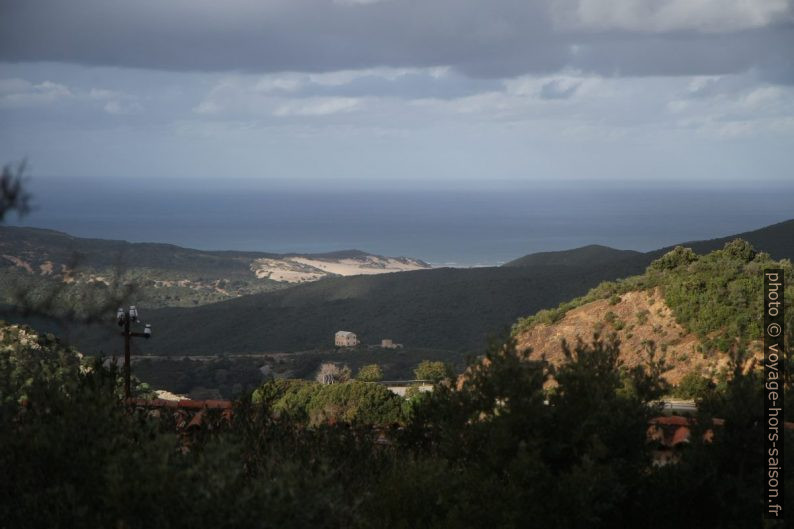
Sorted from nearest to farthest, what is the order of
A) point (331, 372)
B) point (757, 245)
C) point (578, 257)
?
point (331, 372)
point (757, 245)
point (578, 257)

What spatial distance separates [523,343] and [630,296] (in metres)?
3.43

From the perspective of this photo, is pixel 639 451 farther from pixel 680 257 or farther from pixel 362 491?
pixel 680 257

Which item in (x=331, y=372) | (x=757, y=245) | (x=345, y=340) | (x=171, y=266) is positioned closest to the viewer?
(x=331, y=372)

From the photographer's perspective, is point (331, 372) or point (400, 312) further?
point (400, 312)

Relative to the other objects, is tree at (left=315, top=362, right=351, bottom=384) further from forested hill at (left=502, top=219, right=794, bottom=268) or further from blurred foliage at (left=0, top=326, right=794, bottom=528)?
blurred foliage at (left=0, top=326, right=794, bottom=528)

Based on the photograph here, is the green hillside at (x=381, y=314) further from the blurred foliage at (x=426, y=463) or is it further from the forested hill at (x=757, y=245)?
the blurred foliage at (x=426, y=463)

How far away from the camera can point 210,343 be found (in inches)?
2109

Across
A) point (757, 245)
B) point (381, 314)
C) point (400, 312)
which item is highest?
point (757, 245)

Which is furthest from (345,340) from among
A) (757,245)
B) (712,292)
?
(712,292)

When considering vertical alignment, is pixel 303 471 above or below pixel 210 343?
above

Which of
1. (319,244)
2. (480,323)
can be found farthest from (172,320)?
(319,244)

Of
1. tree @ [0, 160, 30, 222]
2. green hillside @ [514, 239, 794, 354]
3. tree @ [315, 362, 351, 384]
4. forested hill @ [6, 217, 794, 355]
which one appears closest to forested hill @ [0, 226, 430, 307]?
forested hill @ [6, 217, 794, 355]

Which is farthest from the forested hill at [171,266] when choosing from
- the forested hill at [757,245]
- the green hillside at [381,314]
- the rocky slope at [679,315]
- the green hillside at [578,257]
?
the rocky slope at [679,315]

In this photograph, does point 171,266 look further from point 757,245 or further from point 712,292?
point 712,292
